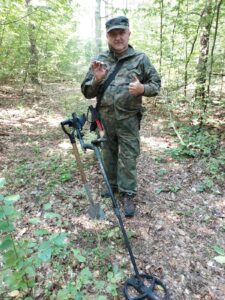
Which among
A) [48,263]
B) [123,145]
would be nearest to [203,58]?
[123,145]

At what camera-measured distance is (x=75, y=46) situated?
63.4 ft

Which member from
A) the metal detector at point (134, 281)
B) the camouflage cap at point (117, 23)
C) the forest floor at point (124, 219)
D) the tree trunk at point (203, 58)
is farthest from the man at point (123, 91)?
the tree trunk at point (203, 58)

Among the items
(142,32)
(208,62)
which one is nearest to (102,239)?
(208,62)

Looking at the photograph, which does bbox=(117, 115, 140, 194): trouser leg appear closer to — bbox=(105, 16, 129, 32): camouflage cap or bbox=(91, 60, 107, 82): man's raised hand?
bbox=(91, 60, 107, 82): man's raised hand

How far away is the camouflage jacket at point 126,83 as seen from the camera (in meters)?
3.46

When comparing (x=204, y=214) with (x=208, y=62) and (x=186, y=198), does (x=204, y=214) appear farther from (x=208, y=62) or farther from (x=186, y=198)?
(x=208, y=62)

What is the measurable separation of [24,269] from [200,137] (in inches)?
198

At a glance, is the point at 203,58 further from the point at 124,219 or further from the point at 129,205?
the point at 124,219

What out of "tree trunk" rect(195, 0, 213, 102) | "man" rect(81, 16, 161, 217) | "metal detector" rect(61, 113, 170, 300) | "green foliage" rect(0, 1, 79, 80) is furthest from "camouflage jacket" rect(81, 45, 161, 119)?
"green foliage" rect(0, 1, 79, 80)

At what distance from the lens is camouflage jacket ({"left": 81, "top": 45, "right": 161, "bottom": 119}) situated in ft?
11.4

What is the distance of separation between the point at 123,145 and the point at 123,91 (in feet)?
2.36

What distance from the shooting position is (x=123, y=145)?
3.73 metres

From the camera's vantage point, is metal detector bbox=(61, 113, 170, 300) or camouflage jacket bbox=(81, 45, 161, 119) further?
camouflage jacket bbox=(81, 45, 161, 119)

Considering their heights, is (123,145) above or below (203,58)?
below
